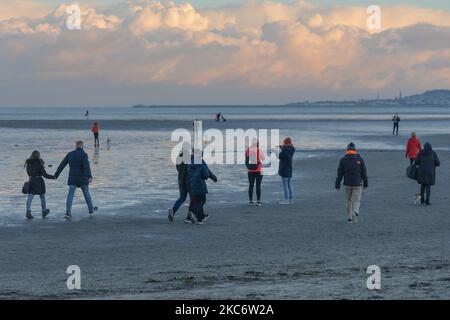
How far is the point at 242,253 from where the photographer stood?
14.8 m

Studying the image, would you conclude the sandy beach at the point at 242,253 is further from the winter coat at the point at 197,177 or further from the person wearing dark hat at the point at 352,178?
the winter coat at the point at 197,177

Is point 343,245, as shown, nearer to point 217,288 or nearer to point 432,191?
point 217,288

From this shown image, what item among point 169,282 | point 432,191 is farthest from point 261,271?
point 432,191

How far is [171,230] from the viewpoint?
58.3 feet

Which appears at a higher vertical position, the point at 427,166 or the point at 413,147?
the point at 413,147

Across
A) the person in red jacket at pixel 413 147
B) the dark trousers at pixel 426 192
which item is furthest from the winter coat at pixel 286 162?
the person in red jacket at pixel 413 147

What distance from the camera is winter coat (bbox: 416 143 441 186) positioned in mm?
21578

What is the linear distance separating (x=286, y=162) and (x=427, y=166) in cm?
363

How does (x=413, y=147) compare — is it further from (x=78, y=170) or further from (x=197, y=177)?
(x=78, y=170)

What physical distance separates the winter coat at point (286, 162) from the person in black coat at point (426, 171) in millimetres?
3305

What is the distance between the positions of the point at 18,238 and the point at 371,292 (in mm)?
8224

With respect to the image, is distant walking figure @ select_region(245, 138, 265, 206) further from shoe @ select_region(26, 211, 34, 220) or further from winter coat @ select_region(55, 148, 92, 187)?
shoe @ select_region(26, 211, 34, 220)

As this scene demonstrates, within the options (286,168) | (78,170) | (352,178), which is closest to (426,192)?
(286,168)
